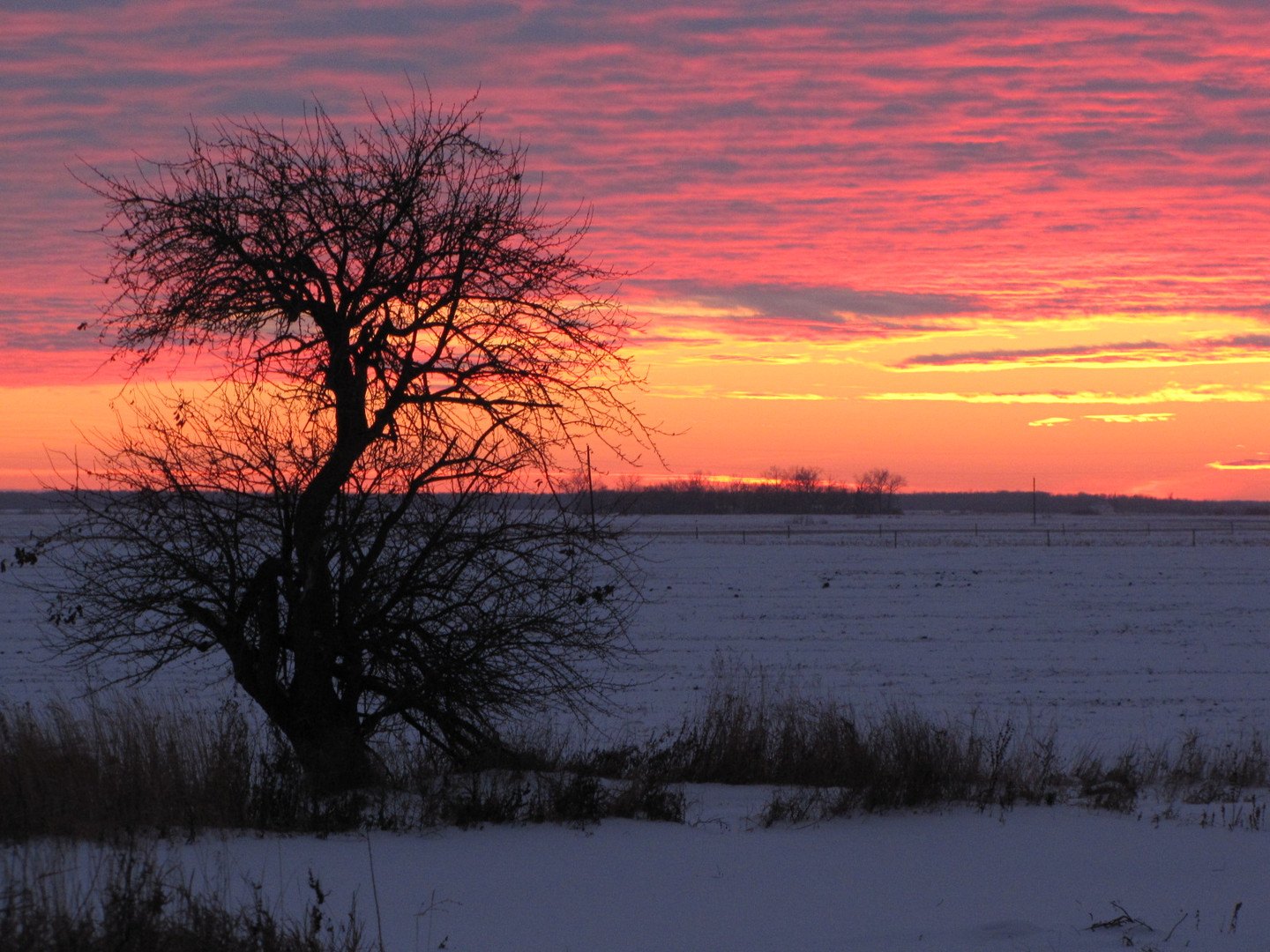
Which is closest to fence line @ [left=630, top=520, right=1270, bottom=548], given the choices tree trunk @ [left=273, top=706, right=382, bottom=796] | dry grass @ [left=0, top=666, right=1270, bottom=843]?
dry grass @ [left=0, top=666, right=1270, bottom=843]

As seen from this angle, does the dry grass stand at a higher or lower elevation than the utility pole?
lower

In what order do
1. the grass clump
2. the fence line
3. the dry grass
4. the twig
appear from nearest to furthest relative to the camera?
1. the grass clump
2. the twig
3. the dry grass
4. the fence line

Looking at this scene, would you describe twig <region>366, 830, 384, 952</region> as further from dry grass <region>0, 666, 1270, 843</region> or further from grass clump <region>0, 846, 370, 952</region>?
dry grass <region>0, 666, 1270, 843</region>

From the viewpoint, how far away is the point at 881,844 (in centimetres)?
778

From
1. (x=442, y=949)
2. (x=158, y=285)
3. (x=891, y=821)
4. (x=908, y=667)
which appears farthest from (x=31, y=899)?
(x=908, y=667)

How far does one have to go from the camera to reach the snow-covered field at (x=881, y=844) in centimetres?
599

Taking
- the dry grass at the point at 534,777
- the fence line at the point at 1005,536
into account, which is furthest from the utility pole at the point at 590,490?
the fence line at the point at 1005,536

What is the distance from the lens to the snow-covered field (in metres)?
5.99

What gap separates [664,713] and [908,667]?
6.66 m

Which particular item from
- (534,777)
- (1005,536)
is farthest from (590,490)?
(1005,536)

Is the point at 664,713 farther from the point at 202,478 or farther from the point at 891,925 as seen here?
the point at 891,925

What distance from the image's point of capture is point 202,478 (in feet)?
28.0

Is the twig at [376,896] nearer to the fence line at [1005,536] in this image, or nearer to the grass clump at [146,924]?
the grass clump at [146,924]

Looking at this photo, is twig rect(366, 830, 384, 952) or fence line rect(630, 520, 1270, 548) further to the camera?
fence line rect(630, 520, 1270, 548)
